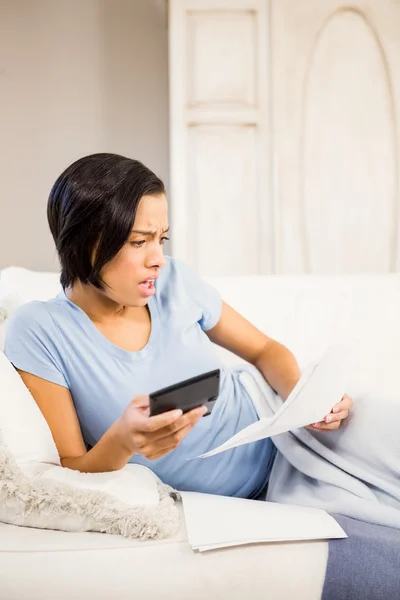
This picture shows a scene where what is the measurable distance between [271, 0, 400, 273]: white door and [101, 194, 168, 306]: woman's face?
5.71 ft

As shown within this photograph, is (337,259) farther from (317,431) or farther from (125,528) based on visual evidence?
(125,528)

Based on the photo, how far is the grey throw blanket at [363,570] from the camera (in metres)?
1.02

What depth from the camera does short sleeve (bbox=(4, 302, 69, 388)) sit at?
1263mm

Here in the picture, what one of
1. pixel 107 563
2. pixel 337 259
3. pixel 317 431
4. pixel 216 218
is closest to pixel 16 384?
pixel 107 563

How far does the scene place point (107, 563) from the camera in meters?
1.00

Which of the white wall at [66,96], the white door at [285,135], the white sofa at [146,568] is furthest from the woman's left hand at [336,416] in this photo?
the white wall at [66,96]

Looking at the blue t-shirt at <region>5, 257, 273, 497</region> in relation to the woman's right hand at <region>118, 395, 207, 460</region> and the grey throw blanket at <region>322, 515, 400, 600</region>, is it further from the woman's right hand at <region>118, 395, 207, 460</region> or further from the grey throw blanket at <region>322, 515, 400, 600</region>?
the grey throw blanket at <region>322, 515, 400, 600</region>

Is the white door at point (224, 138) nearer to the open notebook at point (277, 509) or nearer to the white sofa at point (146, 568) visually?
the open notebook at point (277, 509)

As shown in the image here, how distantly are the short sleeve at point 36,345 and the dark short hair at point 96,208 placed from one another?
0.34ft

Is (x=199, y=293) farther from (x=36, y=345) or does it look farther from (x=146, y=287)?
(x=36, y=345)

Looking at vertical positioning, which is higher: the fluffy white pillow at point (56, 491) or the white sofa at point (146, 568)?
the fluffy white pillow at point (56, 491)

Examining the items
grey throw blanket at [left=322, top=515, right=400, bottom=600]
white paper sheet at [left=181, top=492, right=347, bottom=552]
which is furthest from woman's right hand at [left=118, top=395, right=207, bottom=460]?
grey throw blanket at [left=322, top=515, right=400, bottom=600]

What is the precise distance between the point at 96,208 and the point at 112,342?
259 millimetres

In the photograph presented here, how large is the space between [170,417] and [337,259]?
2.18 m
